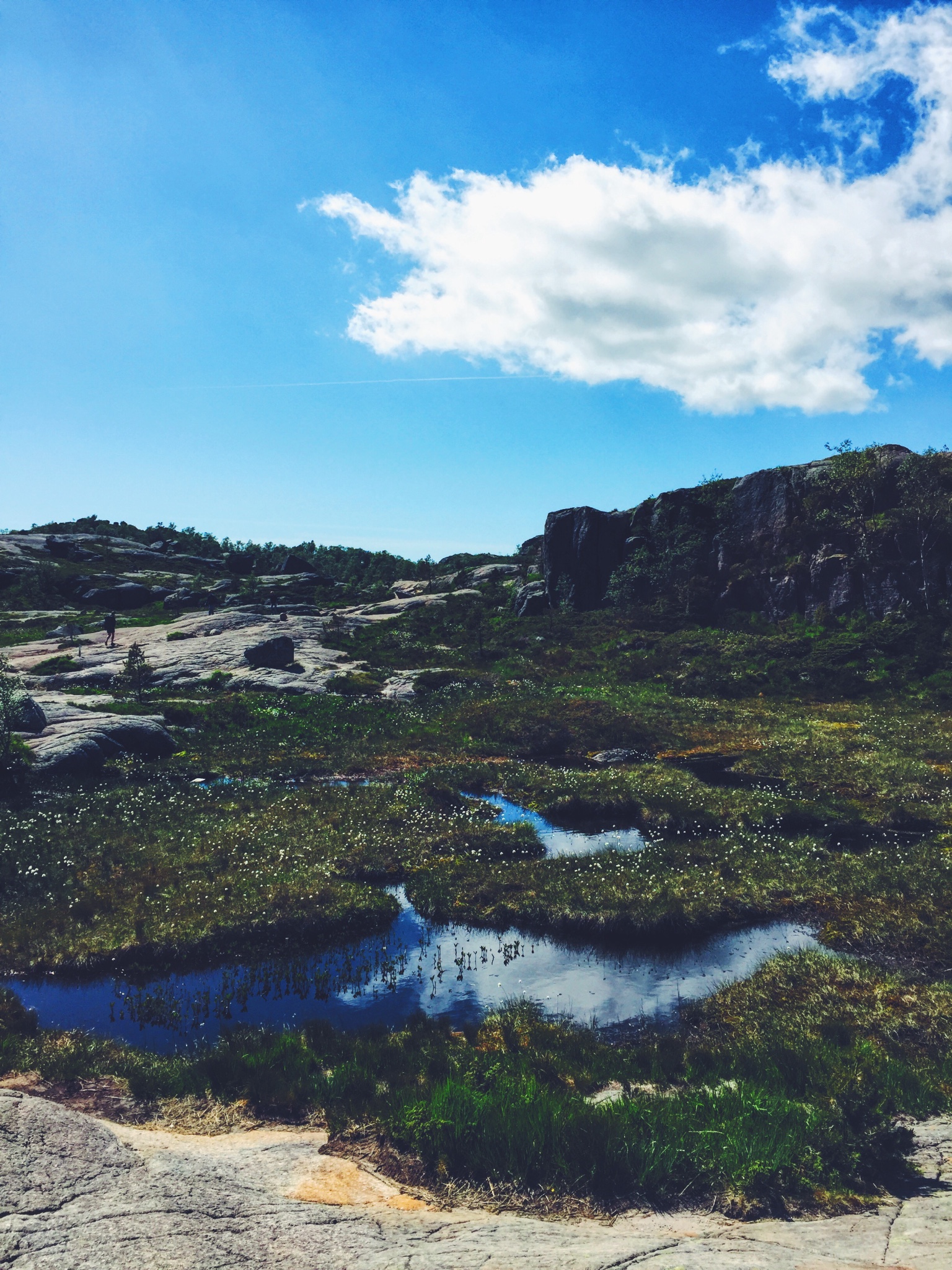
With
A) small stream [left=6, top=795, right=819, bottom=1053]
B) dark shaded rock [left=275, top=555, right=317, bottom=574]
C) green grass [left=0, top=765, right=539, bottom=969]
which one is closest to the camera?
small stream [left=6, top=795, right=819, bottom=1053]

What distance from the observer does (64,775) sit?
3009cm

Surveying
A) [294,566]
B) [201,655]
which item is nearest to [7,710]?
[201,655]

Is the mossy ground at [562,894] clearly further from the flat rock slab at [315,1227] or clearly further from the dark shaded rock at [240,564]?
the dark shaded rock at [240,564]

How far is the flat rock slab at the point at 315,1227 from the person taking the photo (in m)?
5.99

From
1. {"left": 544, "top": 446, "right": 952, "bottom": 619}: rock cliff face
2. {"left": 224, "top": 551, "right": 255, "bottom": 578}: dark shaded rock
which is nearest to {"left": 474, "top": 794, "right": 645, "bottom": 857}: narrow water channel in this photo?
{"left": 544, "top": 446, "right": 952, "bottom": 619}: rock cliff face

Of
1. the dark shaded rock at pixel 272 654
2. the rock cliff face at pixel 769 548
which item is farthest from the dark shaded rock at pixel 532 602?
the dark shaded rock at pixel 272 654

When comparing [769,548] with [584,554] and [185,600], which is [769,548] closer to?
[584,554]

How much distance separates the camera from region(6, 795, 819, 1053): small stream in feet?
44.8

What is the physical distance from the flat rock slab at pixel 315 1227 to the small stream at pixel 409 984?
17.8 ft

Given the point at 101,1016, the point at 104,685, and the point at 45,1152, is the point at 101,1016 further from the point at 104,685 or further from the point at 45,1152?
the point at 104,685

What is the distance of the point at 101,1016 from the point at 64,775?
19.9 metres

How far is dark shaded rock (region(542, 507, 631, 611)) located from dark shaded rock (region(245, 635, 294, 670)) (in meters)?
39.8

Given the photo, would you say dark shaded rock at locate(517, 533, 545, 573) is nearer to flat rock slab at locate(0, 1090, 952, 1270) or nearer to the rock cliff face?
the rock cliff face

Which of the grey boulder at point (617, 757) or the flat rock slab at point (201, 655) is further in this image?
the flat rock slab at point (201, 655)
